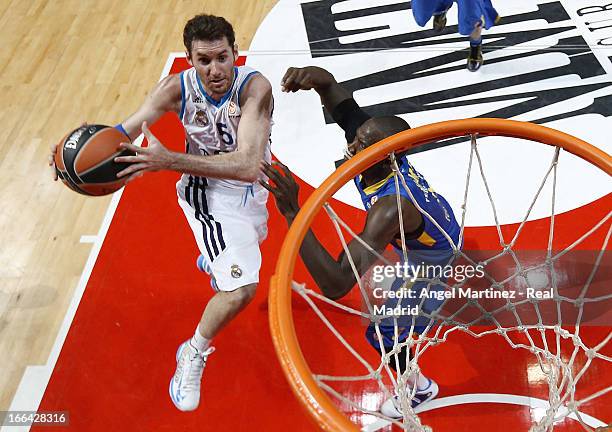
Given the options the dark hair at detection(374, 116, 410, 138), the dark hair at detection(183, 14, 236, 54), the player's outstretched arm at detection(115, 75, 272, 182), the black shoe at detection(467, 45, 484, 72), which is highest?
the black shoe at detection(467, 45, 484, 72)

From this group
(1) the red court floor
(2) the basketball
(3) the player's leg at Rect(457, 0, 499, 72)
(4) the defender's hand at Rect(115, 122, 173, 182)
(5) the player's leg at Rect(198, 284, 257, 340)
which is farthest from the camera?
(3) the player's leg at Rect(457, 0, 499, 72)

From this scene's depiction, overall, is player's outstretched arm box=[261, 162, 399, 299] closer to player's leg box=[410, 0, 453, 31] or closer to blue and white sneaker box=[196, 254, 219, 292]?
blue and white sneaker box=[196, 254, 219, 292]

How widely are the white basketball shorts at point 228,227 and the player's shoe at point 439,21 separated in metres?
2.49

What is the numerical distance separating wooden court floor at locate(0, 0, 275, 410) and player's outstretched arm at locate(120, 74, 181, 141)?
1.26 metres

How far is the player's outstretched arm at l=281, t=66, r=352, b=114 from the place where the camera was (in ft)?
12.0

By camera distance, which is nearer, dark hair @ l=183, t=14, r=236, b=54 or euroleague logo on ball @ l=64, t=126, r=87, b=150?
euroleague logo on ball @ l=64, t=126, r=87, b=150

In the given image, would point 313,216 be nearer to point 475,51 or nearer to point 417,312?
A: point 417,312

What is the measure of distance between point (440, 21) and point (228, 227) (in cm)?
281

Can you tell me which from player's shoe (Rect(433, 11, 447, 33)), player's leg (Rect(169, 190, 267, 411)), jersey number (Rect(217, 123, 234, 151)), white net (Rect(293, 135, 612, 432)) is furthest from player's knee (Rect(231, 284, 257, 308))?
player's shoe (Rect(433, 11, 447, 33))

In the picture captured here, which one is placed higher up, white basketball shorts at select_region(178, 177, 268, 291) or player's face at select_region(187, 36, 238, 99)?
player's face at select_region(187, 36, 238, 99)

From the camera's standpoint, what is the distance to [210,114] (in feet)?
11.3

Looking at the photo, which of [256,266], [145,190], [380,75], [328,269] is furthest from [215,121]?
[380,75]

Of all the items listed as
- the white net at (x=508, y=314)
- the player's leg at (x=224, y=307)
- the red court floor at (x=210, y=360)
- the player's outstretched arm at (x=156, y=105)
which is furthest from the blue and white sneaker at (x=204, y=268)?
the player's outstretched arm at (x=156, y=105)

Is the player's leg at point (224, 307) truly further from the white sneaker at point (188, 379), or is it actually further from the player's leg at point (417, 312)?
the player's leg at point (417, 312)
